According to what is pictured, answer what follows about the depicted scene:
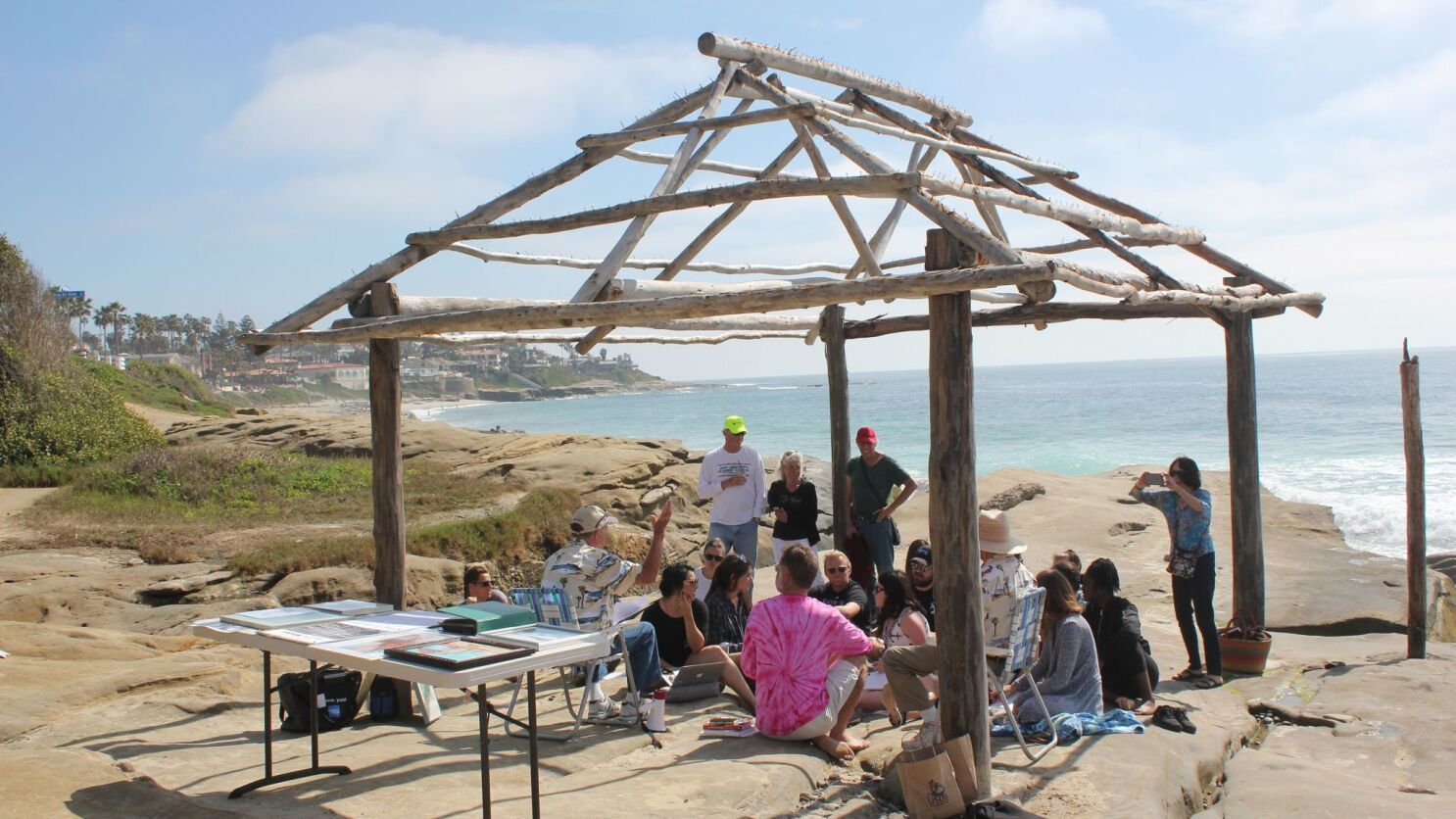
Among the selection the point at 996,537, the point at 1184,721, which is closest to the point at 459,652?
the point at 996,537

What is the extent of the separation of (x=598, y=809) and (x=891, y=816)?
48.0 inches

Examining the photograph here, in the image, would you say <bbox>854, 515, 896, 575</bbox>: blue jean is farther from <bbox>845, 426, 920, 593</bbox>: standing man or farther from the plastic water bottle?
the plastic water bottle

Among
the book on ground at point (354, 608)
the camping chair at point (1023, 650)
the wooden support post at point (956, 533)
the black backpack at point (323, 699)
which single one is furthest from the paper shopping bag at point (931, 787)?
the black backpack at point (323, 699)

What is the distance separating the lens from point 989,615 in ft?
16.5

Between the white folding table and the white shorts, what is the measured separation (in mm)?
1317

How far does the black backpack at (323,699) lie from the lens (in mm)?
5492

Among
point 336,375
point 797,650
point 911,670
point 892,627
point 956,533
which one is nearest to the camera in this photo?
point 956,533

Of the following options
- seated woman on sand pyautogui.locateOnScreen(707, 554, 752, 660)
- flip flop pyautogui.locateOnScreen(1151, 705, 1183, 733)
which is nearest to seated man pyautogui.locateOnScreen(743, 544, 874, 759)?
seated woman on sand pyautogui.locateOnScreen(707, 554, 752, 660)

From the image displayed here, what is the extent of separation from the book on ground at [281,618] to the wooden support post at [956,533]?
2.70m

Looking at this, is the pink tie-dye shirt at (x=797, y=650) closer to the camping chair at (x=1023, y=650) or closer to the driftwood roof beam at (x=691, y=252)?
the camping chair at (x=1023, y=650)

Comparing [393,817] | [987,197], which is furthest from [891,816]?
[987,197]

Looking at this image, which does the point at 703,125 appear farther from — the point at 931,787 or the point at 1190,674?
the point at 1190,674

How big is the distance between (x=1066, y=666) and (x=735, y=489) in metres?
2.92

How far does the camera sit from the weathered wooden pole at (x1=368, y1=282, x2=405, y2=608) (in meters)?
6.18
